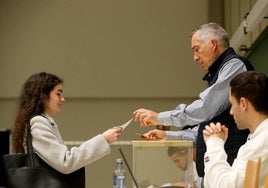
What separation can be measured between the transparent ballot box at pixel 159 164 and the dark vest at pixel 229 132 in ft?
0.73

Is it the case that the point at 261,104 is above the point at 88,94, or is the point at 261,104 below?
above

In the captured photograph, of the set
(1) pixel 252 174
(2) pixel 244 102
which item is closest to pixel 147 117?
(2) pixel 244 102

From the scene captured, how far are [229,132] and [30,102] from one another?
89cm

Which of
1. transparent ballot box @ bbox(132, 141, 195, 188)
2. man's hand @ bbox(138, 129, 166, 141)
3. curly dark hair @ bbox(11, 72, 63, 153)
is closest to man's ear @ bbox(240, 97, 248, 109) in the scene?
transparent ballot box @ bbox(132, 141, 195, 188)

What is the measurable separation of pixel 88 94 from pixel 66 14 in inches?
41.2

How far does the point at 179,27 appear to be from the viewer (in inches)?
269

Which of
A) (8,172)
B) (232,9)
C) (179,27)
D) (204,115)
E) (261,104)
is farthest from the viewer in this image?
(179,27)

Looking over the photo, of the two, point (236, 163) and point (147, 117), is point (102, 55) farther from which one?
point (236, 163)

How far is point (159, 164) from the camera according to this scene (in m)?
2.28

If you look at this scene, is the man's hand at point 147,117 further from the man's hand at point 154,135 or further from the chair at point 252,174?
the chair at point 252,174

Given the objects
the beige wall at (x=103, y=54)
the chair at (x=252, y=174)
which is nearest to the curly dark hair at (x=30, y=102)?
the chair at (x=252, y=174)

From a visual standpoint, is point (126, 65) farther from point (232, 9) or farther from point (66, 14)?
point (232, 9)

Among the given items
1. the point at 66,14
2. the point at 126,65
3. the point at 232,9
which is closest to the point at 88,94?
the point at 126,65

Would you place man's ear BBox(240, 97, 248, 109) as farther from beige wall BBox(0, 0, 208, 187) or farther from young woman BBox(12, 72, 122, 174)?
beige wall BBox(0, 0, 208, 187)
